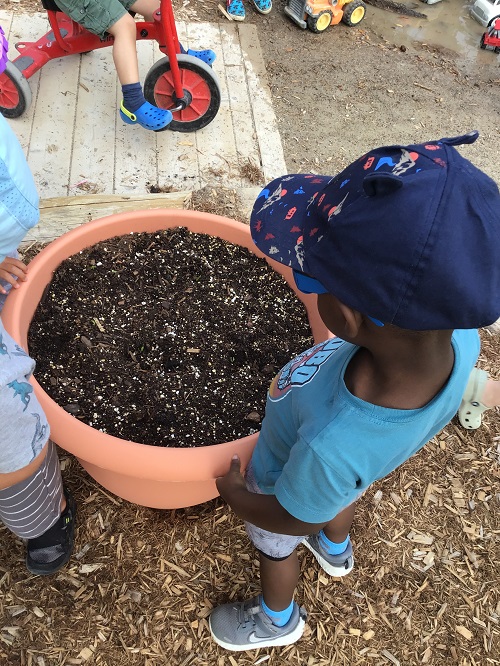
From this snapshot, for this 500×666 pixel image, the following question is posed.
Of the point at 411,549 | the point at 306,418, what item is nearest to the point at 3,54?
the point at 306,418

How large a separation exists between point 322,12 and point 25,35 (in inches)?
70.7

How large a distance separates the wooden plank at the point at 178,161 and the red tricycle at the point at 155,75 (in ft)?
0.17

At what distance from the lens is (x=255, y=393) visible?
1669mm

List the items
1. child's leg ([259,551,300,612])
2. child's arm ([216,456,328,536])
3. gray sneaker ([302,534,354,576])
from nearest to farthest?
child's arm ([216,456,328,536]) < child's leg ([259,551,300,612]) < gray sneaker ([302,534,354,576])

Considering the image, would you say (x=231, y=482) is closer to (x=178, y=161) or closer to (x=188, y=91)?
(x=178, y=161)

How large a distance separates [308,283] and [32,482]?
2.94 ft

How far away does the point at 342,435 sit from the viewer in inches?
35.8

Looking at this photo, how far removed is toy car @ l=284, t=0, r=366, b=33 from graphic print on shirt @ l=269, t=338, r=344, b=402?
3.11 meters

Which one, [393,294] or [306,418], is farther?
[306,418]

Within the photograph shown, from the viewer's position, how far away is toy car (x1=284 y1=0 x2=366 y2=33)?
3.64 metres

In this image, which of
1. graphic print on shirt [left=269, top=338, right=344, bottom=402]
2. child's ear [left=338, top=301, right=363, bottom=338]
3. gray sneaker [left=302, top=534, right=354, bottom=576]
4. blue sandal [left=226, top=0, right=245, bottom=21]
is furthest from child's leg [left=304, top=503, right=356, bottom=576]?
blue sandal [left=226, top=0, right=245, bottom=21]

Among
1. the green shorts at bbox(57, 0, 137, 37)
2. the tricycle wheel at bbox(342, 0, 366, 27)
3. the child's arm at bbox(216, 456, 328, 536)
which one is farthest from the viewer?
the tricycle wheel at bbox(342, 0, 366, 27)

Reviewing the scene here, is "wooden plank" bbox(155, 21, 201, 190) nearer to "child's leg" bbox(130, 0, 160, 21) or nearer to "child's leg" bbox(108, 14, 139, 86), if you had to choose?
"child's leg" bbox(108, 14, 139, 86)

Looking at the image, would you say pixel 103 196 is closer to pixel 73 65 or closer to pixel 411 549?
pixel 73 65
